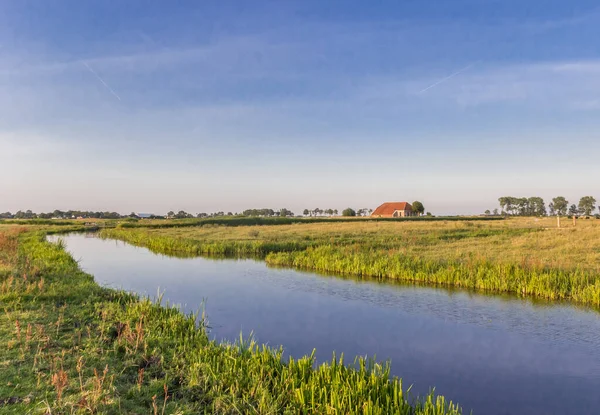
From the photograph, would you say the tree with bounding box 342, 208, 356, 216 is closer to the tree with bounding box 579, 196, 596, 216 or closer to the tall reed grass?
the tree with bounding box 579, 196, 596, 216

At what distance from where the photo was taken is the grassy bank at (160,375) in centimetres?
608

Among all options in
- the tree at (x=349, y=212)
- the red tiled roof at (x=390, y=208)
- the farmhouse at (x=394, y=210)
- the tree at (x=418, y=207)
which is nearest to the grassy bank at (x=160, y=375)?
the farmhouse at (x=394, y=210)

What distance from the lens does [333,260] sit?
24.0m

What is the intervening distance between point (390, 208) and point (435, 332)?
326ft

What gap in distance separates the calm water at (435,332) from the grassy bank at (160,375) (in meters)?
1.54

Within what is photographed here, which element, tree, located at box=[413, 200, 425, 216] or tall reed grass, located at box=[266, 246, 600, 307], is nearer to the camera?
tall reed grass, located at box=[266, 246, 600, 307]

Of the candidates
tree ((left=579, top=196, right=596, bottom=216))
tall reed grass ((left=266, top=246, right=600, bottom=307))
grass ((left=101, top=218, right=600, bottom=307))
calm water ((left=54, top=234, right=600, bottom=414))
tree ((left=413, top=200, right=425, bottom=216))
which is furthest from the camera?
tree ((left=579, top=196, right=596, bottom=216))

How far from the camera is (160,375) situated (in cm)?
767

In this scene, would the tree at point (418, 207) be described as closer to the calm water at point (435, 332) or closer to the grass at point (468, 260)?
the grass at point (468, 260)

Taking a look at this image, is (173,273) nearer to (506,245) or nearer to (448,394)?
(448,394)

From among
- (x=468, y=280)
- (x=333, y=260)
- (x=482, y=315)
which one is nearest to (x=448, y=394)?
(x=482, y=315)

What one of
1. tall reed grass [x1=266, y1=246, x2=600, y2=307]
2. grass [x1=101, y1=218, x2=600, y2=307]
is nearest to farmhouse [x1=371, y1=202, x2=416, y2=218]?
grass [x1=101, y1=218, x2=600, y2=307]

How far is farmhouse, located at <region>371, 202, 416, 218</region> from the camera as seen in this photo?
106375 millimetres

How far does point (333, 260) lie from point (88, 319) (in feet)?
49.7
